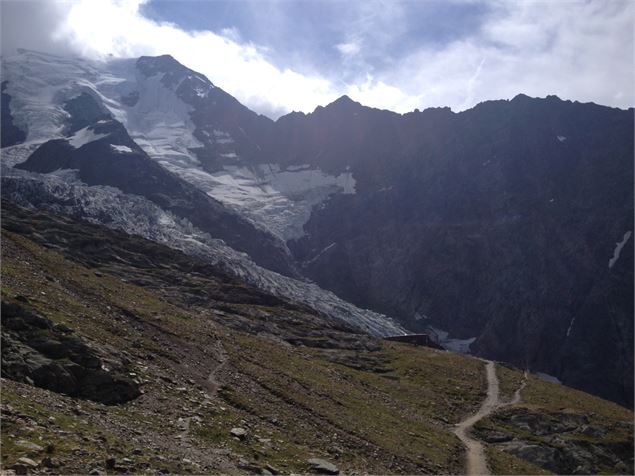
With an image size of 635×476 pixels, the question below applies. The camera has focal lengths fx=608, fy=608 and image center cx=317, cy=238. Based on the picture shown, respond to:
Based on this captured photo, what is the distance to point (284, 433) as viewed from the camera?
34.4 meters

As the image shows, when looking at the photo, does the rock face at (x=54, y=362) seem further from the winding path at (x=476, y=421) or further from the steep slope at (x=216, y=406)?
the winding path at (x=476, y=421)

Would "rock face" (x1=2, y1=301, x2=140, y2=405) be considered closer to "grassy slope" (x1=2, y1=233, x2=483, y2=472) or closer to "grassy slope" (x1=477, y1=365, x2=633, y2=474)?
"grassy slope" (x1=2, y1=233, x2=483, y2=472)

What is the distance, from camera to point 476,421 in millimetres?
65250

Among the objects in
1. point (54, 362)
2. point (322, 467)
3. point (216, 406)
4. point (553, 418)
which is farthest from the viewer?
point (553, 418)

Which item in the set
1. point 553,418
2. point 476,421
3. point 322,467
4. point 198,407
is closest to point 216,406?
point 198,407

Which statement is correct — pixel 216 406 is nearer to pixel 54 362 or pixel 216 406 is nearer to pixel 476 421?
pixel 54 362

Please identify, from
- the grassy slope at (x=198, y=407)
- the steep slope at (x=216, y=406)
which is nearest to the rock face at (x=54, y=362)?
the steep slope at (x=216, y=406)

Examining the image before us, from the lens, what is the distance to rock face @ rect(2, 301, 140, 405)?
2766 centimetres

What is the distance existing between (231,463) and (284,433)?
9153 millimetres

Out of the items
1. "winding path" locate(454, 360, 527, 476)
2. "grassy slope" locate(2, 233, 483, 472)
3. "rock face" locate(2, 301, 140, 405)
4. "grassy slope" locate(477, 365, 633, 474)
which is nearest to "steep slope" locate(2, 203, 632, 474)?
"grassy slope" locate(2, 233, 483, 472)

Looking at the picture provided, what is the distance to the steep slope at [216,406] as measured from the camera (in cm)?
2275

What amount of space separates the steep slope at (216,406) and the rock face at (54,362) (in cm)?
69

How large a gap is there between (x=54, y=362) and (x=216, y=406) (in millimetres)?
9113

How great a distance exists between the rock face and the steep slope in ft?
2.26
